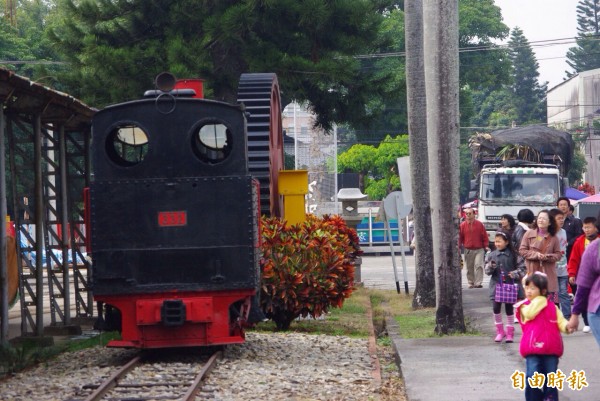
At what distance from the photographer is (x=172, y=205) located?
42.8 feet

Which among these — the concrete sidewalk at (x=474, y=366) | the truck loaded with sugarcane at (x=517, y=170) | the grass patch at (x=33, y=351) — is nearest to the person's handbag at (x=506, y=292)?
the concrete sidewalk at (x=474, y=366)

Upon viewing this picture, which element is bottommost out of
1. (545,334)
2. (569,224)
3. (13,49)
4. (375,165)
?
(545,334)

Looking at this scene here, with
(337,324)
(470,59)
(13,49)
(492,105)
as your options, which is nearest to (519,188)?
(337,324)

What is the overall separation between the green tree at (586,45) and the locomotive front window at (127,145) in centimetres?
10739

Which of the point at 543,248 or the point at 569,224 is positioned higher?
the point at 569,224

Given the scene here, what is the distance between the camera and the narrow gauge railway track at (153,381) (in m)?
10.7

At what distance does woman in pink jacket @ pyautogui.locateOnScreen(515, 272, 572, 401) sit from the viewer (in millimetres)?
8180

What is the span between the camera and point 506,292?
14188 millimetres

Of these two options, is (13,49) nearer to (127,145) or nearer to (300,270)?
(300,270)

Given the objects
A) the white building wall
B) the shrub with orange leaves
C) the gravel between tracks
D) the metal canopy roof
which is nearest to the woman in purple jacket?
the gravel between tracks

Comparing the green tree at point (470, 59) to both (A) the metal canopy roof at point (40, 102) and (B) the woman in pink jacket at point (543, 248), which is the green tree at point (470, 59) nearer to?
(A) the metal canopy roof at point (40, 102)

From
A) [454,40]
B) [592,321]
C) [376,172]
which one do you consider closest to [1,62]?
[376,172]

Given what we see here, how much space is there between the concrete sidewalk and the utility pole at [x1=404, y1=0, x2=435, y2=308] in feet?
14.1

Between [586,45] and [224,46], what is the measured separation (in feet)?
311
